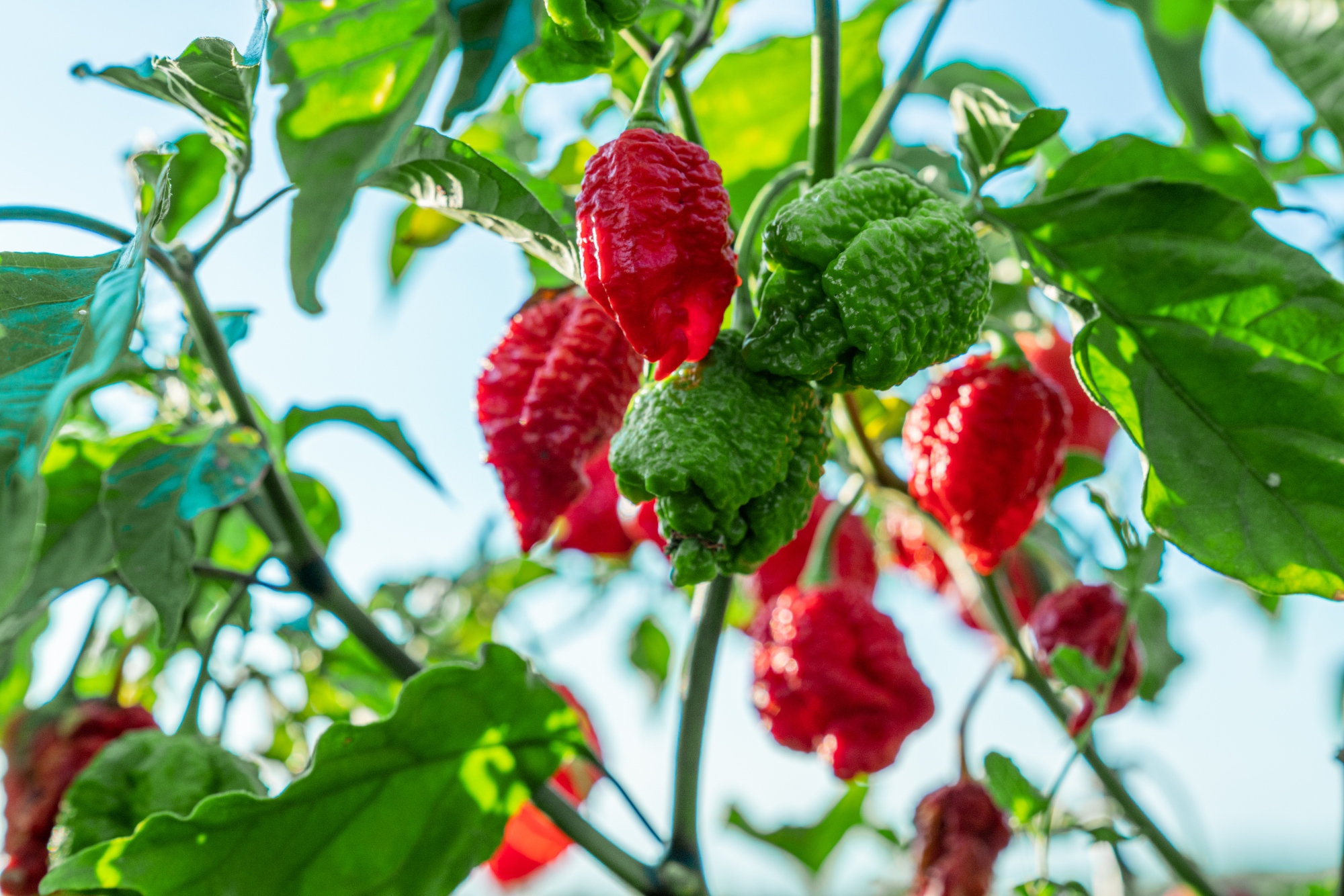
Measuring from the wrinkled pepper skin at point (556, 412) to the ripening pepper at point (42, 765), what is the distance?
0.46 m

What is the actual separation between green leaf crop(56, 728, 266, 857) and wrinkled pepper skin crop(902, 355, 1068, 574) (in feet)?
1.65

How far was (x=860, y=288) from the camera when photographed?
44 cm

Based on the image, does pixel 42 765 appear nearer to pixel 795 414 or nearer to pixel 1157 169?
pixel 795 414

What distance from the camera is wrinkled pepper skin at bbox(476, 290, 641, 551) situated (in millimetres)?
612

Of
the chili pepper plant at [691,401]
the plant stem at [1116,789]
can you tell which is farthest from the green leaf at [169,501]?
the plant stem at [1116,789]

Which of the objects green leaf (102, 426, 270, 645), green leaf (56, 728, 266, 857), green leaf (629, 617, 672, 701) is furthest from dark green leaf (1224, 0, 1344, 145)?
green leaf (629, 617, 672, 701)

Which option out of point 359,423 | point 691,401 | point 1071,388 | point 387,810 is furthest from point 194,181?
point 1071,388

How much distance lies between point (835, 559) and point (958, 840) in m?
0.25

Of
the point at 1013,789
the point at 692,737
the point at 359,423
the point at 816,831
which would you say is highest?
the point at 359,423

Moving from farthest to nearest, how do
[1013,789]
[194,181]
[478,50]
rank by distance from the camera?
[194,181], [1013,789], [478,50]

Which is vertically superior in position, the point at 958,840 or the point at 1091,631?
the point at 1091,631

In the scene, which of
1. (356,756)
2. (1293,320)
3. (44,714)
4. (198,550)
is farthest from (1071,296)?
(44,714)

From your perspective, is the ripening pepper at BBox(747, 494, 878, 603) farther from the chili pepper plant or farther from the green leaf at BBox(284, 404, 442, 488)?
the green leaf at BBox(284, 404, 442, 488)

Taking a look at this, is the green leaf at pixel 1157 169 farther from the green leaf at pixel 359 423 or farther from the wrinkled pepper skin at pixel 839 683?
the green leaf at pixel 359 423
